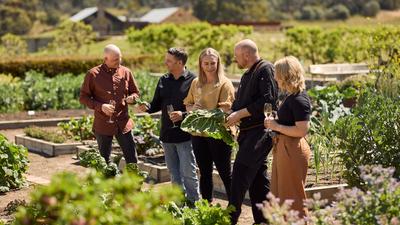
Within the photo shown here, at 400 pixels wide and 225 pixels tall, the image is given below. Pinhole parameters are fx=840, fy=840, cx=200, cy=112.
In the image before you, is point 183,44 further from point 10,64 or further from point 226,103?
point 226,103

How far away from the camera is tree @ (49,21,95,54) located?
3879 centimetres

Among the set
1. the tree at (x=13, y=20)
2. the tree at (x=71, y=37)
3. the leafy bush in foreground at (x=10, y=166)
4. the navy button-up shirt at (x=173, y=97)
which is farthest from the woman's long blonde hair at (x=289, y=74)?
the tree at (x=13, y=20)

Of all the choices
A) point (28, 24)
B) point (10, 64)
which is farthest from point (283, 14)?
point (10, 64)

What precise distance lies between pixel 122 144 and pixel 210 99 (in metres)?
1.52

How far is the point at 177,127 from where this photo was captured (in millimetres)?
8211

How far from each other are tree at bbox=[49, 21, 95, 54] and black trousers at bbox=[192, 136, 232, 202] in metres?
30.6

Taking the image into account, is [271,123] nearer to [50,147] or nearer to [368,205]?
[368,205]

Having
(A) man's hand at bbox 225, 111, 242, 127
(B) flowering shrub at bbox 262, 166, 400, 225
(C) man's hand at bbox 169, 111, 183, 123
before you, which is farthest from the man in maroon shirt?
(B) flowering shrub at bbox 262, 166, 400, 225

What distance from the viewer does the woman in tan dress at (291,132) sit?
6465mm

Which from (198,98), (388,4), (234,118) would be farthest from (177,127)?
(388,4)

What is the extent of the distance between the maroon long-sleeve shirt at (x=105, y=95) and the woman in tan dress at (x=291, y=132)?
8.35ft

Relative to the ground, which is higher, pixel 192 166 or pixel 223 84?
pixel 223 84

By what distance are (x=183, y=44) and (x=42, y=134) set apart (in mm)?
19668

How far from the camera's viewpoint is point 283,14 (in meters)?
99.4
